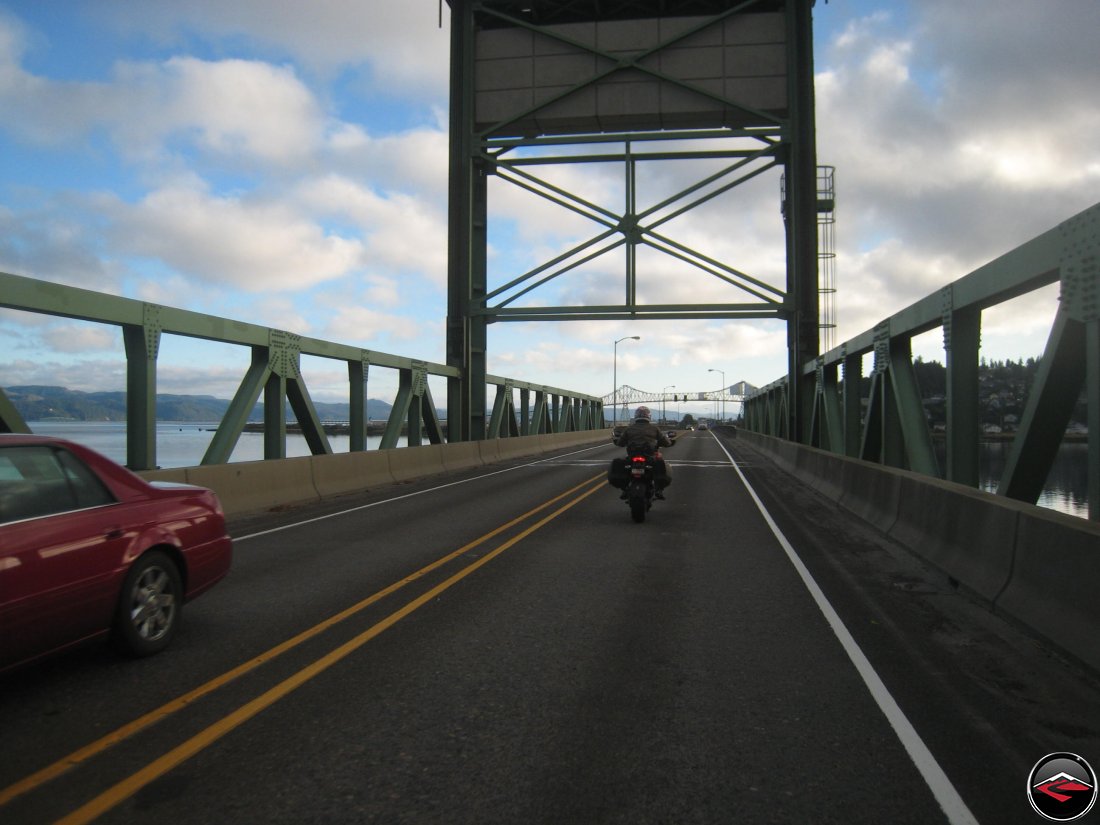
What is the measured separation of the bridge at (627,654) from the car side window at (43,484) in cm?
105

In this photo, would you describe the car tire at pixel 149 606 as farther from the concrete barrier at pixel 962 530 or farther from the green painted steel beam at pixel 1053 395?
the green painted steel beam at pixel 1053 395

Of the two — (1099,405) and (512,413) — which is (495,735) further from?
(512,413)

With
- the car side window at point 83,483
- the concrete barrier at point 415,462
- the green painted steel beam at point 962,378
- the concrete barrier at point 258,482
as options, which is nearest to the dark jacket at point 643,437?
the green painted steel beam at point 962,378

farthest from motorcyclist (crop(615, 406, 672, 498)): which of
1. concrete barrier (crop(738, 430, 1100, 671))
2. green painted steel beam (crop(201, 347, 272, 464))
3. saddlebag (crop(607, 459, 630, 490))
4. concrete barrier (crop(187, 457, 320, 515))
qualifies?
green painted steel beam (crop(201, 347, 272, 464))

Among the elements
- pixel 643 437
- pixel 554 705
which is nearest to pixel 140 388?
pixel 643 437

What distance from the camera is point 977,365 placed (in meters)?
8.66

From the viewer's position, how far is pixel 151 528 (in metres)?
5.27

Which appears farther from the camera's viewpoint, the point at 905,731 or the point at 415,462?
the point at 415,462

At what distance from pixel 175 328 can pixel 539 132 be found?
1704 cm

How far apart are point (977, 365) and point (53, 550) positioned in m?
8.61

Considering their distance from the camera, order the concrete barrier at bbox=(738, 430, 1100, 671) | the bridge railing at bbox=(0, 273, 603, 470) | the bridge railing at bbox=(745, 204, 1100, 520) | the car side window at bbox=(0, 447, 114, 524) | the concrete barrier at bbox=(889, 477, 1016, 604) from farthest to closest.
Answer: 1. the bridge railing at bbox=(0, 273, 603, 470)
2. the concrete barrier at bbox=(889, 477, 1016, 604)
3. the bridge railing at bbox=(745, 204, 1100, 520)
4. the concrete barrier at bbox=(738, 430, 1100, 671)
5. the car side window at bbox=(0, 447, 114, 524)

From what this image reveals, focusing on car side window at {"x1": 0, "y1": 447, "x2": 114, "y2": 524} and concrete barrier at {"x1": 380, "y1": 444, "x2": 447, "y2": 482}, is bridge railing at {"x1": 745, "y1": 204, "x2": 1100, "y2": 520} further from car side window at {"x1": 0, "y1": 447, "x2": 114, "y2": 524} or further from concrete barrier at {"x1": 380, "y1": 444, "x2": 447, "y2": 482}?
concrete barrier at {"x1": 380, "y1": 444, "x2": 447, "y2": 482}

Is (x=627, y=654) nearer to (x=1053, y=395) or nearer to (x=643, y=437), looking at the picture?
(x=1053, y=395)

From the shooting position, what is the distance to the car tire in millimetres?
4988
